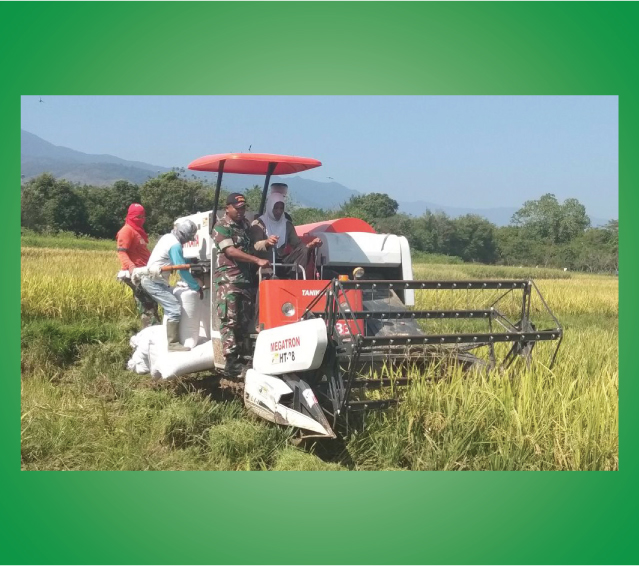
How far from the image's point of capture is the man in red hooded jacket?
10297 mm

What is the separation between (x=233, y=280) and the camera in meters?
7.91

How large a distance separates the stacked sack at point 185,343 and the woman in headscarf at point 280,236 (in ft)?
3.70

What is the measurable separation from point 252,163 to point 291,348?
2740mm

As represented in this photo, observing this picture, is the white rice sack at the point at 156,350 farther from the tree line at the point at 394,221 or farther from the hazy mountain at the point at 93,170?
the hazy mountain at the point at 93,170

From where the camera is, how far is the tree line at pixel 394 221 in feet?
55.7

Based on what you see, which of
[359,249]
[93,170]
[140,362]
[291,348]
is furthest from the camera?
[93,170]

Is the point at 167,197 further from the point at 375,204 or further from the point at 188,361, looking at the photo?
the point at 375,204

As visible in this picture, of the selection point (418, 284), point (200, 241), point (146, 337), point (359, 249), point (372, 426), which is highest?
point (200, 241)

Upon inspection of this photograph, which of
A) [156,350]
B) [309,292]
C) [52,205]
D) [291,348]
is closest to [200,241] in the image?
[156,350]

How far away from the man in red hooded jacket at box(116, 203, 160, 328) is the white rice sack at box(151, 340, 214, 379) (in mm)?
1736

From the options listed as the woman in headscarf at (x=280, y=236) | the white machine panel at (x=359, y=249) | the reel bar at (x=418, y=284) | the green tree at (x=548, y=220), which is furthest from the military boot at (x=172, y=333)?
the green tree at (x=548, y=220)

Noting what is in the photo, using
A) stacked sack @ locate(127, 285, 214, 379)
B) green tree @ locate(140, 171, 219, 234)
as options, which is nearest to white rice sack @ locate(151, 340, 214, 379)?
stacked sack @ locate(127, 285, 214, 379)

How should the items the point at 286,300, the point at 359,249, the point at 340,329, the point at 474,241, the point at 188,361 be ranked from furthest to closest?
the point at 474,241, the point at 359,249, the point at 188,361, the point at 286,300, the point at 340,329
